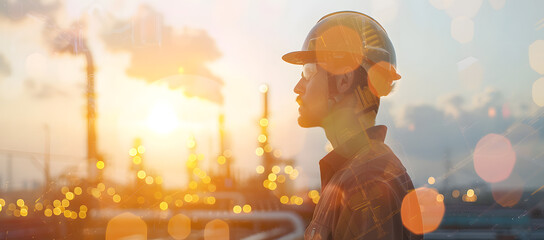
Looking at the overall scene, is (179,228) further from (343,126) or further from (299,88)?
(343,126)

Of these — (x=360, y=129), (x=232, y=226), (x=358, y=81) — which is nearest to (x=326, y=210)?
(x=360, y=129)

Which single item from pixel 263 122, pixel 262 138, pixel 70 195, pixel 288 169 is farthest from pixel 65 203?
pixel 288 169

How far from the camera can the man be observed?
1.99m

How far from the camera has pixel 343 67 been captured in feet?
9.20

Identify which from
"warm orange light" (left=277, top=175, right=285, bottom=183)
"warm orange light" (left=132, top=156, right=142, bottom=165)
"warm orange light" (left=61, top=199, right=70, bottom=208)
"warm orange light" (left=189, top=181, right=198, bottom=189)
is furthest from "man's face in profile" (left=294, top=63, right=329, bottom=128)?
"warm orange light" (left=277, top=175, right=285, bottom=183)

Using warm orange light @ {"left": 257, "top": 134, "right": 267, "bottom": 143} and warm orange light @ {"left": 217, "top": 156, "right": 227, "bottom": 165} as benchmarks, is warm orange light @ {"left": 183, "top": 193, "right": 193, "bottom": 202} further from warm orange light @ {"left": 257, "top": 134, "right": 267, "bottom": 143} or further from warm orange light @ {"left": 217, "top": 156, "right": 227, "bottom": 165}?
warm orange light @ {"left": 257, "top": 134, "right": 267, "bottom": 143}

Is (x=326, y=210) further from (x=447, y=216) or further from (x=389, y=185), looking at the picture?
(x=447, y=216)

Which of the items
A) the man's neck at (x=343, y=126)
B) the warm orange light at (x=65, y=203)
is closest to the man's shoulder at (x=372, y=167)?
the man's neck at (x=343, y=126)

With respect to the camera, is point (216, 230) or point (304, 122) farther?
point (216, 230)

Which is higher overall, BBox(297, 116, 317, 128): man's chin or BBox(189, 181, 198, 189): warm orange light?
BBox(297, 116, 317, 128): man's chin

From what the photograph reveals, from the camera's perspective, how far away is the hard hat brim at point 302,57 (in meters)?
3.01

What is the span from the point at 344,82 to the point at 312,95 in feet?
0.70

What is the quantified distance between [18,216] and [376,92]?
21.3m

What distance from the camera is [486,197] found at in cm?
4947
